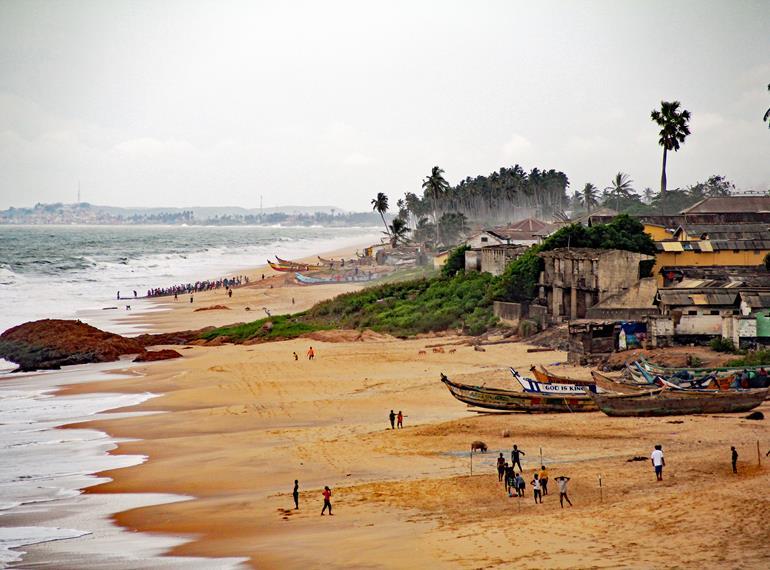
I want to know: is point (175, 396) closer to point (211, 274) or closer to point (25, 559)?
point (25, 559)

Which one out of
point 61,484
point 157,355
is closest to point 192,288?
point 157,355

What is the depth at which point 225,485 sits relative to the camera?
2567 centimetres

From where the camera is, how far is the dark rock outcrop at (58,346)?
48.5 meters

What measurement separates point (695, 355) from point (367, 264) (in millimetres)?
79942

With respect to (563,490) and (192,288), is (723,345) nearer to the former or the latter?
(563,490)

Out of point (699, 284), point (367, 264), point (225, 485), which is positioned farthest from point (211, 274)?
point (225, 485)

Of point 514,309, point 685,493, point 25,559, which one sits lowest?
point 25,559

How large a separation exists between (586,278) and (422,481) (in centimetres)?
2837

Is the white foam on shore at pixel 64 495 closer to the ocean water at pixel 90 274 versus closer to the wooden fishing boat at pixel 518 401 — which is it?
the wooden fishing boat at pixel 518 401

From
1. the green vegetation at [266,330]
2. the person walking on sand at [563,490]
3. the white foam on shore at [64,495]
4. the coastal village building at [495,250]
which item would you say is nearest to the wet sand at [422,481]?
the person walking on sand at [563,490]

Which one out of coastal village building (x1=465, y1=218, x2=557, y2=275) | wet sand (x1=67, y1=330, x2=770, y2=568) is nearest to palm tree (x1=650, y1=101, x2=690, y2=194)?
coastal village building (x1=465, y1=218, x2=557, y2=275)

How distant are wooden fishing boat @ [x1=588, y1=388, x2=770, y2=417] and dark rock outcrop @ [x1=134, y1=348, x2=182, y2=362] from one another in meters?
28.5

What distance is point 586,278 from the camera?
49.8 metres

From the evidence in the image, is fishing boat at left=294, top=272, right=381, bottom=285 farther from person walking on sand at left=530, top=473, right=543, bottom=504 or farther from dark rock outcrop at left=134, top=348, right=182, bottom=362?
person walking on sand at left=530, top=473, right=543, bottom=504
